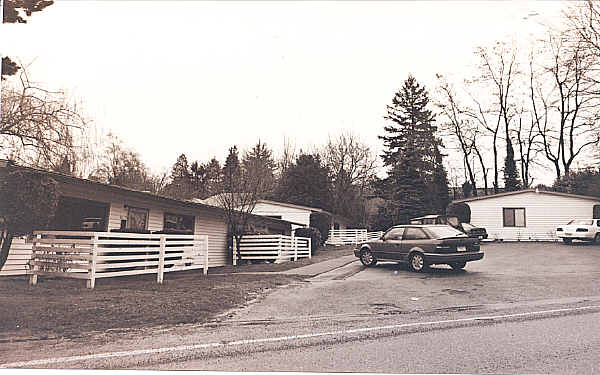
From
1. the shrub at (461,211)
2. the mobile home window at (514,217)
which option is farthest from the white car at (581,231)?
the shrub at (461,211)

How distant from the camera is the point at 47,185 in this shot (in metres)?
5.87

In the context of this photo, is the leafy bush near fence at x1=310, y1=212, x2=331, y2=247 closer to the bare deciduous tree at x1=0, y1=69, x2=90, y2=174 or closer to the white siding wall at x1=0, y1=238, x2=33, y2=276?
the white siding wall at x1=0, y1=238, x2=33, y2=276

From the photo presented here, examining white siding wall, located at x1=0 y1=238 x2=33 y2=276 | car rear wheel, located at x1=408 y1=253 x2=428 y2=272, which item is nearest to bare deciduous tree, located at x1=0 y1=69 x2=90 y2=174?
white siding wall, located at x1=0 y1=238 x2=33 y2=276

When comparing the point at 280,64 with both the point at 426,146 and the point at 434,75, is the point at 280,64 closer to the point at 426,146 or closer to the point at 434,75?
the point at 434,75

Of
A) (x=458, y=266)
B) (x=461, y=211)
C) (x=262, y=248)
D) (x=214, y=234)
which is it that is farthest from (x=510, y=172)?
(x=214, y=234)

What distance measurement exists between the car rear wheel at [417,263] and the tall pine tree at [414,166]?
2282mm

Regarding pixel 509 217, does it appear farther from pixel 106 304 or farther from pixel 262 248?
pixel 106 304

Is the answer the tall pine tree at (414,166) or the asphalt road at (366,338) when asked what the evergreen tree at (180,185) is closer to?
the tall pine tree at (414,166)

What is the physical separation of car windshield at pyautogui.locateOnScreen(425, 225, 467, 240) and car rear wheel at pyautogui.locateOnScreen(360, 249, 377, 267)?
1.79m

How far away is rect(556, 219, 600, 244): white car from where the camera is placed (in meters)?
9.30

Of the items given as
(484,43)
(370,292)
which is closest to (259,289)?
(370,292)

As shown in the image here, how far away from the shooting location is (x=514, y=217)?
1140 cm

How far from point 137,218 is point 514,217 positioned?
981 centimetres

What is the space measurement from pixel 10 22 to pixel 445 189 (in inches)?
377
